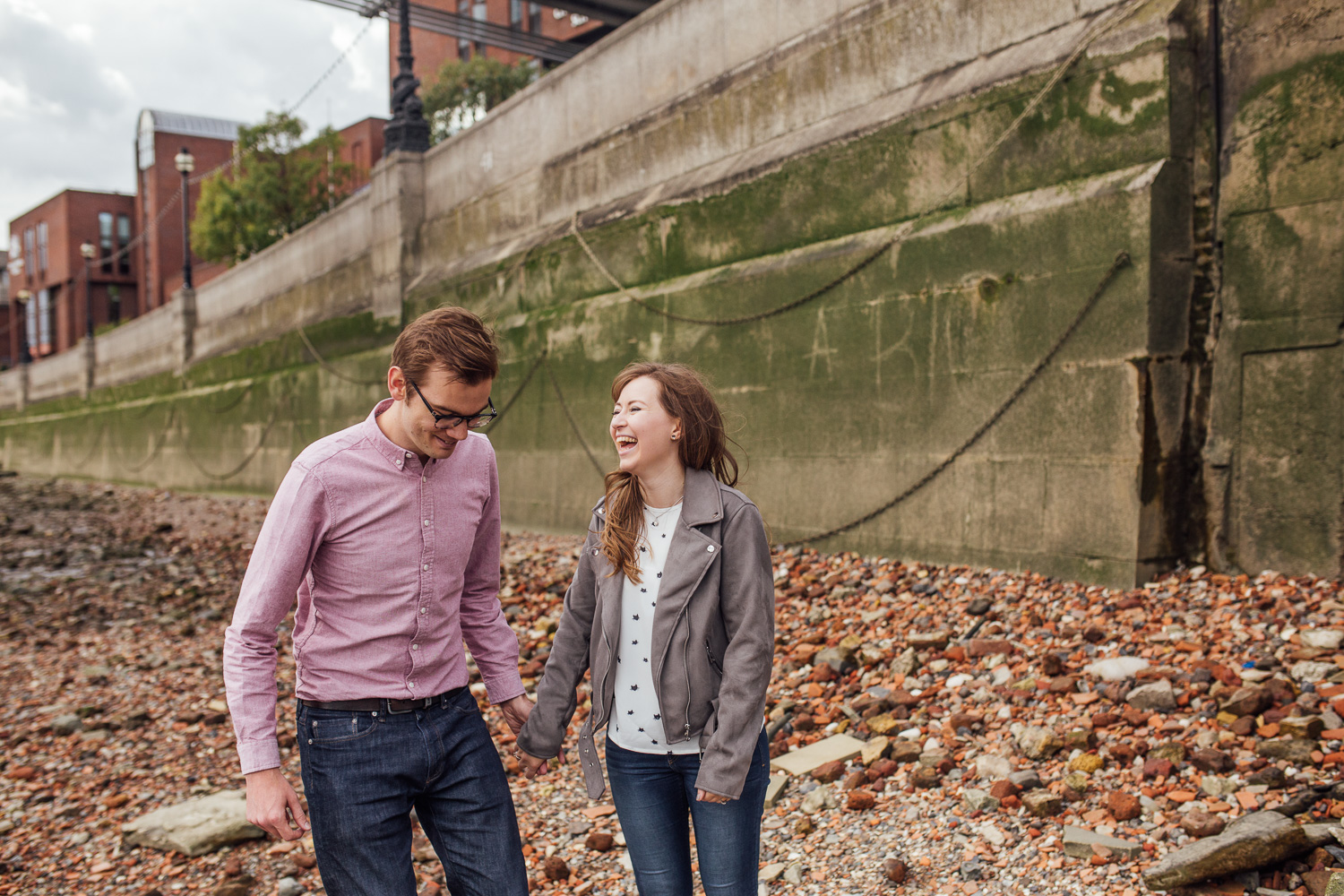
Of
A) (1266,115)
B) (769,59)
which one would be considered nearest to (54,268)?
(769,59)

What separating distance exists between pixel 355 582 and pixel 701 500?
81 cm

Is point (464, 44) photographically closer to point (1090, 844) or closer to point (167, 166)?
point (167, 166)

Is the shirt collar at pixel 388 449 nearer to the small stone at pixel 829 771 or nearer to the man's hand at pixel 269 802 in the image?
the man's hand at pixel 269 802

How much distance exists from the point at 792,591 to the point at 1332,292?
3.23 m

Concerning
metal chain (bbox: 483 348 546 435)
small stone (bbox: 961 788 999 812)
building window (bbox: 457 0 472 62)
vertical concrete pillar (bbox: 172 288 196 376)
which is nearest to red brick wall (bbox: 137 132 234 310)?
building window (bbox: 457 0 472 62)

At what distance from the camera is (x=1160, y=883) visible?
306cm

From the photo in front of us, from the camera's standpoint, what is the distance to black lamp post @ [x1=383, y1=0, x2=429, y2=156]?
1292 centimetres

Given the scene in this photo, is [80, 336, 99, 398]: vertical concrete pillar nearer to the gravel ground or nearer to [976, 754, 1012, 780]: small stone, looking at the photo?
the gravel ground

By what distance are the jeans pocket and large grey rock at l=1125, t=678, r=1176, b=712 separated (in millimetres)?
3192

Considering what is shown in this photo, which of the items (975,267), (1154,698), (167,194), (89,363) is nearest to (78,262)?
(167,194)

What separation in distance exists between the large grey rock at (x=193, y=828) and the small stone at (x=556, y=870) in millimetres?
1294

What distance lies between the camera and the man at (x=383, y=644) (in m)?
2.16

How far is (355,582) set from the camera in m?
2.26

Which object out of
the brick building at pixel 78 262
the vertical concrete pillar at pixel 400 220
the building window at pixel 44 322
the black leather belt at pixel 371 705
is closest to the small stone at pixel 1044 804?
the black leather belt at pixel 371 705
